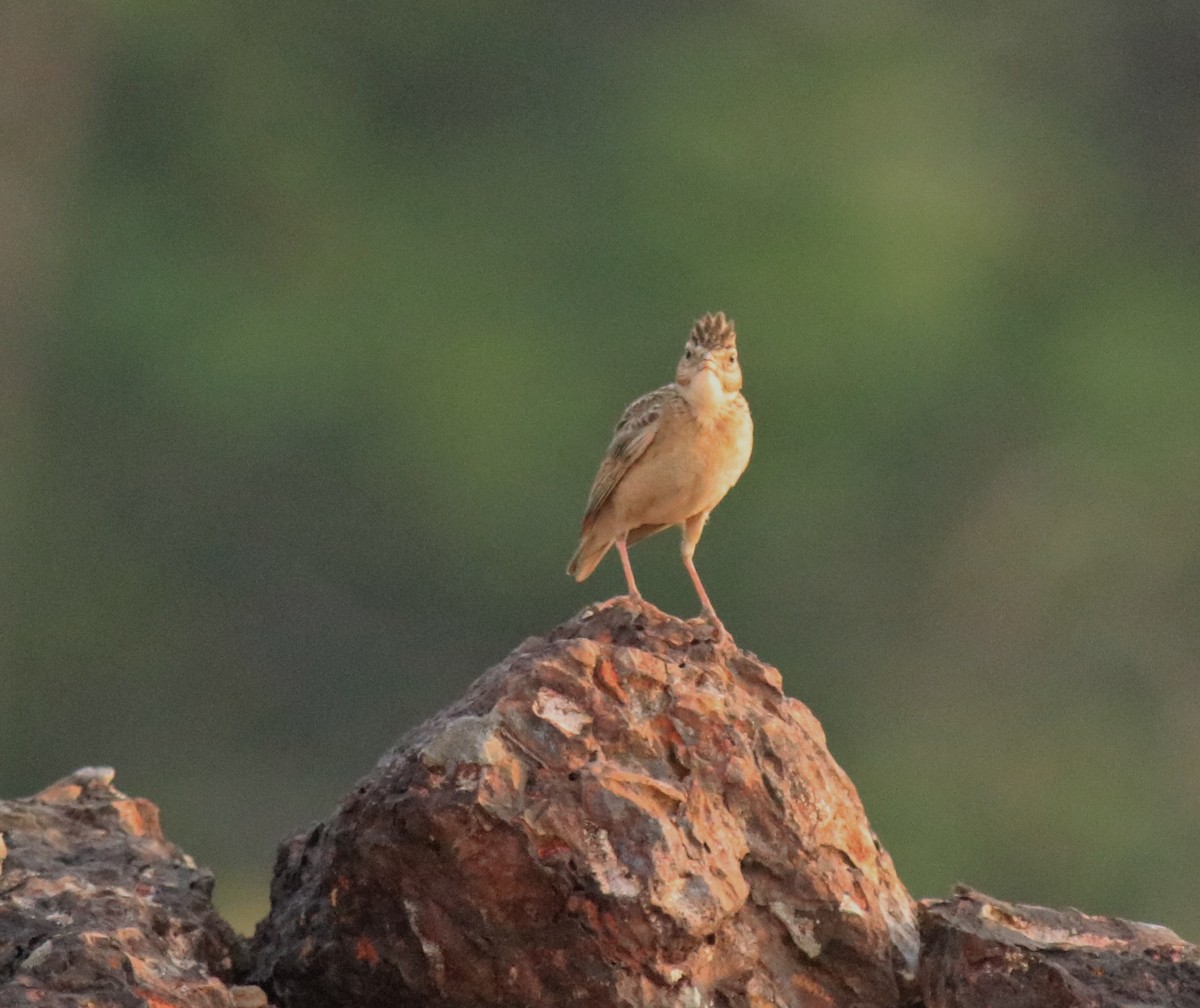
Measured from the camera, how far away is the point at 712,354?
9.63 meters

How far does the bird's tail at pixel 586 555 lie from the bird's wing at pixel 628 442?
11cm

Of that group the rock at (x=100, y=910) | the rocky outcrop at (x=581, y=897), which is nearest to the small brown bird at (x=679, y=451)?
the rocky outcrop at (x=581, y=897)

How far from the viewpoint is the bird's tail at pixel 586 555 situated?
9.81 metres

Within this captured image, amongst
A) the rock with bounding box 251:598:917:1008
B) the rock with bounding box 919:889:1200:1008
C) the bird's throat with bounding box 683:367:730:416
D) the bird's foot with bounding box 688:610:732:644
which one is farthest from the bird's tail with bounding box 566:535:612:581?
the rock with bounding box 919:889:1200:1008

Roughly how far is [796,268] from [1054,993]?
89.2ft

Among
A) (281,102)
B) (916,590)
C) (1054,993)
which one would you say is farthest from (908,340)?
(1054,993)

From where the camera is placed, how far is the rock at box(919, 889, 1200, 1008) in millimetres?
6562

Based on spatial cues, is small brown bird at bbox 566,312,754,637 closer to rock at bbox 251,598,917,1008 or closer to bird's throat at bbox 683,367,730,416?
bird's throat at bbox 683,367,730,416

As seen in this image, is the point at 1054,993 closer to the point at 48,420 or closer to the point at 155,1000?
the point at 155,1000

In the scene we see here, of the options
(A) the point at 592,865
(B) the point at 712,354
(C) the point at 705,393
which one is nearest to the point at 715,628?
(A) the point at 592,865

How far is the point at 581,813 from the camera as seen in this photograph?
6414mm

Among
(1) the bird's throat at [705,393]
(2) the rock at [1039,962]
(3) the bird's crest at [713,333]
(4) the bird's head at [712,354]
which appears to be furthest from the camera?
(3) the bird's crest at [713,333]

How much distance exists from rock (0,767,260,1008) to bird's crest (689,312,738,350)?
2.92 m

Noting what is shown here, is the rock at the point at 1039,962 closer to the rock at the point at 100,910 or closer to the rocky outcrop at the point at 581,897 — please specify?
the rocky outcrop at the point at 581,897
